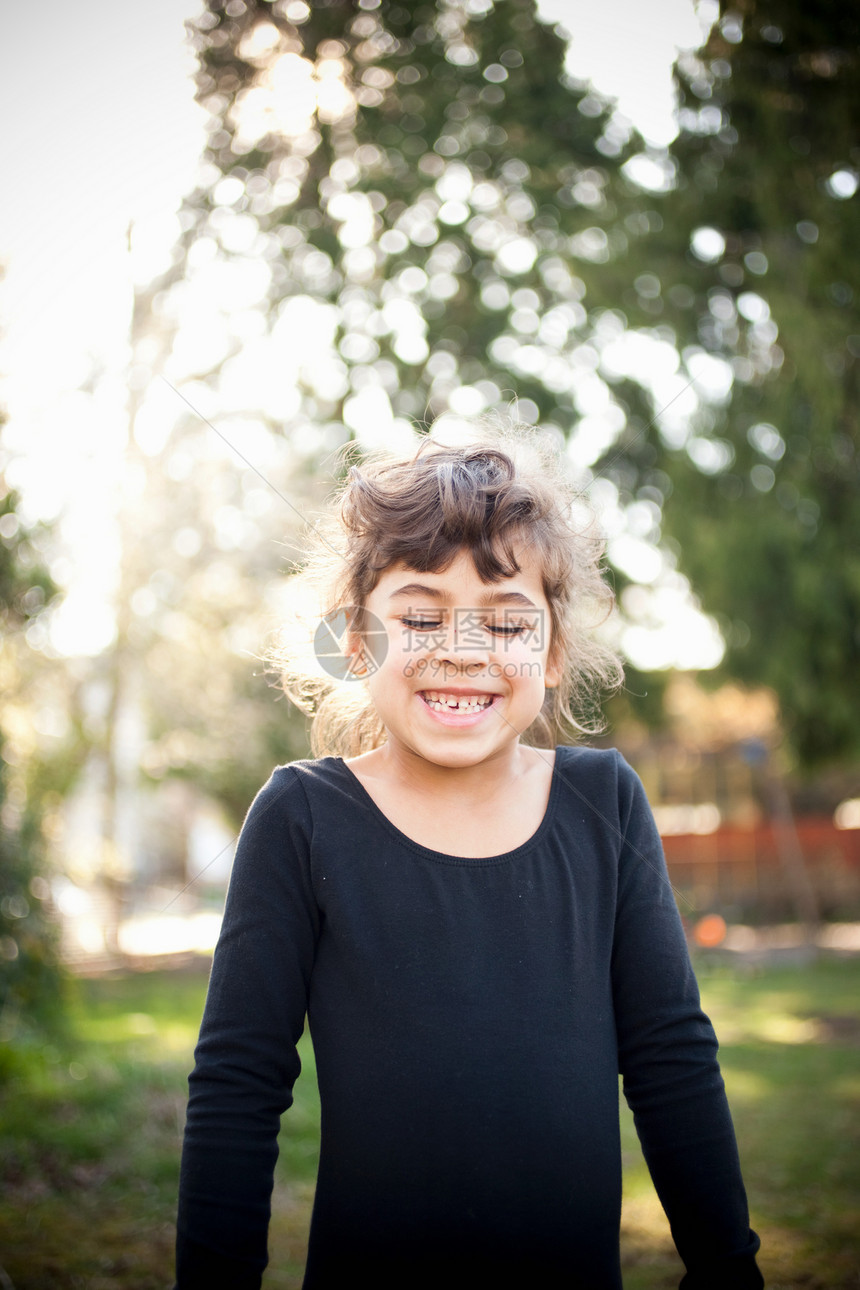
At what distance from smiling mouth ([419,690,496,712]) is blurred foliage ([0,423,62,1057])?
2.47 metres

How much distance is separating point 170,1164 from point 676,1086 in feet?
8.43

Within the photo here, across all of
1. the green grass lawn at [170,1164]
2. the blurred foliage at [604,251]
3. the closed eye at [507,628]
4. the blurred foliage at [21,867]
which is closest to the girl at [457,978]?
the closed eye at [507,628]

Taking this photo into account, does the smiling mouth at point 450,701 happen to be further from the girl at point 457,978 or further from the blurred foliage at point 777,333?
the blurred foliage at point 777,333

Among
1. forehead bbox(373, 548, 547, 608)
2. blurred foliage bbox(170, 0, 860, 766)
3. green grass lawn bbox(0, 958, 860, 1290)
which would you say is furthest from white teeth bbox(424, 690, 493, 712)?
blurred foliage bbox(170, 0, 860, 766)

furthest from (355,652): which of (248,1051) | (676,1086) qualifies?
(676,1086)

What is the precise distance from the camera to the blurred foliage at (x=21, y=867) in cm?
328

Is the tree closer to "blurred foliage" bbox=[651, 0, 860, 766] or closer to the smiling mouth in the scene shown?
"blurred foliage" bbox=[651, 0, 860, 766]

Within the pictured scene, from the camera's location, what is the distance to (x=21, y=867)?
374 centimetres

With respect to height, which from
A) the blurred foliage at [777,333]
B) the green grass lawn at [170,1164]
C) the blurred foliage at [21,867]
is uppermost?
the blurred foliage at [777,333]

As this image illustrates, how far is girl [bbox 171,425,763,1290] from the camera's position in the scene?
1084 mm

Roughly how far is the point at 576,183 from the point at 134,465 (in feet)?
12.2

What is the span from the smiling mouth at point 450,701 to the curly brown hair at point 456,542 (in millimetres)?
156

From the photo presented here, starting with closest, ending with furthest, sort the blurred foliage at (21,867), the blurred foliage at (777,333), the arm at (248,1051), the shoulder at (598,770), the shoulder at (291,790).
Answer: the arm at (248,1051), the shoulder at (291,790), the shoulder at (598,770), the blurred foliage at (21,867), the blurred foliage at (777,333)

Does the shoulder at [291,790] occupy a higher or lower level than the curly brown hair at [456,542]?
lower
